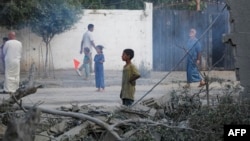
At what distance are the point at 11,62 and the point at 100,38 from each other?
5.81 metres

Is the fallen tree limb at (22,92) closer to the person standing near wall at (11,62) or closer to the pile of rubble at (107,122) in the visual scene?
the pile of rubble at (107,122)

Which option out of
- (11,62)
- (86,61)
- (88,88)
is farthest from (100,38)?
(11,62)

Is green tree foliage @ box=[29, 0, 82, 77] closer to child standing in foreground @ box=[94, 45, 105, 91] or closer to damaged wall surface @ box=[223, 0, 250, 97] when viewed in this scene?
child standing in foreground @ box=[94, 45, 105, 91]

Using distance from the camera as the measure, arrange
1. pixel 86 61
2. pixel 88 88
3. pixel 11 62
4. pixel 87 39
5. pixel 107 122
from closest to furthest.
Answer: pixel 107 122 → pixel 11 62 → pixel 88 88 → pixel 86 61 → pixel 87 39

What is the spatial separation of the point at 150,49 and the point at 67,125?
39.2 feet

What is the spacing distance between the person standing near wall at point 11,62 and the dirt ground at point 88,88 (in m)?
0.49

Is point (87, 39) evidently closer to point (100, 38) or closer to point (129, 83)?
point (100, 38)

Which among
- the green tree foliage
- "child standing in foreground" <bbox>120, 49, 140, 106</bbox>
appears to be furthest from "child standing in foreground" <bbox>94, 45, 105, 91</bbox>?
"child standing in foreground" <bbox>120, 49, 140, 106</bbox>

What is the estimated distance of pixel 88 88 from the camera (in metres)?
14.8

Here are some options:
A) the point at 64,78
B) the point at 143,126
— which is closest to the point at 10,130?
the point at 143,126

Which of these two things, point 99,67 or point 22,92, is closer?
point 22,92

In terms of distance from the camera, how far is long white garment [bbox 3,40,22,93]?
13.4 m

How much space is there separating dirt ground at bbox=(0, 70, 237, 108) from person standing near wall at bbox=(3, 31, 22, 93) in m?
0.49

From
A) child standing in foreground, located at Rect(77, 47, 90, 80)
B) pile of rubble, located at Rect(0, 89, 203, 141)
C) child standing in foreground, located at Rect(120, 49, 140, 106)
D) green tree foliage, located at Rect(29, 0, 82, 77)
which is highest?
green tree foliage, located at Rect(29, 0, 82, 77)
